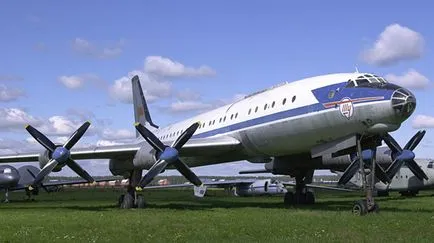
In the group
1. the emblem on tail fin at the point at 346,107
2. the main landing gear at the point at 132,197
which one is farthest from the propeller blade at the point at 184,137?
the emblem on tail fin at the point at 346,107

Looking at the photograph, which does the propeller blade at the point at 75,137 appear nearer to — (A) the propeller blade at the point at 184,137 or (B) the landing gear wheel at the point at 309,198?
(A) the propeller blade at the point at 184,137

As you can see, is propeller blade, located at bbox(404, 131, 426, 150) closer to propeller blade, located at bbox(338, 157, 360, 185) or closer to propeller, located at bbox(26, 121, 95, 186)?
propeller blade, located at bbox(338, 157, 360, 185)

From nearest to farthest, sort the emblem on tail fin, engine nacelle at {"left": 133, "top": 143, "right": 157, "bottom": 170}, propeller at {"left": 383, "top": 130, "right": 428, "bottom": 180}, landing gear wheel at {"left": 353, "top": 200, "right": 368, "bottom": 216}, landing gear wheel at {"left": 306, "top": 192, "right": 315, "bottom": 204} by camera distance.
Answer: landing gear wheel at {"left": 353, "top": 200, "right": 368, "bottom": 216}, the emblem on tail fin, engine nacelle at {"left": 133, "top": 143, "right": 157, "bottom": 170}, propeller at {"left": 383, "top": 130, "right": 428, "bottom": 180}, landing gear wheel at {"left": 306, "top": 192, "right": 315, "bottom": 204}

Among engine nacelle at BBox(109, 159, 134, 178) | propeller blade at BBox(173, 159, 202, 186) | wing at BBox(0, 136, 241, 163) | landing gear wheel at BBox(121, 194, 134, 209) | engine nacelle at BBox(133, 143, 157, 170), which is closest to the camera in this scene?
propeller blade at BBox(173, 159, 202, 186)

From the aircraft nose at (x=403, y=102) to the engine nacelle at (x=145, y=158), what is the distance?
9370mm

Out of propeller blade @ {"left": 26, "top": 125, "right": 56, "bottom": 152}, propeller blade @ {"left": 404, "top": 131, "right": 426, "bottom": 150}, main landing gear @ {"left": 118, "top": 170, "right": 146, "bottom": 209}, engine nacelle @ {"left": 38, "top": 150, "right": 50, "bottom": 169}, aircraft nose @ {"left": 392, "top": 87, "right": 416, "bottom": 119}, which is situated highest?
aircraft nose @ {"left": 392, "top": 87, "right": 416, "bottom": 119}

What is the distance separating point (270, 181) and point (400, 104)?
35953mm

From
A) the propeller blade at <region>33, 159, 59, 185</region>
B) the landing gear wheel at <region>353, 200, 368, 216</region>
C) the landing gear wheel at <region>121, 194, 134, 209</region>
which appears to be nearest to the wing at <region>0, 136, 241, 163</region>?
the propeller blade at <region>33, 159, 59, 185</region>

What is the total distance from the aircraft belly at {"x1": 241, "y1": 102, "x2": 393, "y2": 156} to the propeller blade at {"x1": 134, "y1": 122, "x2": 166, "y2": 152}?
365cm

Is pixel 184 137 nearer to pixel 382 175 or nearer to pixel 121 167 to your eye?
pixel 121 167

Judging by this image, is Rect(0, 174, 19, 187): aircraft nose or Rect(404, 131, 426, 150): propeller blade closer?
Rect(404, 131, 426, 150): propeller blade

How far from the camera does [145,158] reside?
2102 centimetres

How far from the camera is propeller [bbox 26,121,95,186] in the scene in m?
20.7

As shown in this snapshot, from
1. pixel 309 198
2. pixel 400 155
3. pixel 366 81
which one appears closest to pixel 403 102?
pixel 366 81
